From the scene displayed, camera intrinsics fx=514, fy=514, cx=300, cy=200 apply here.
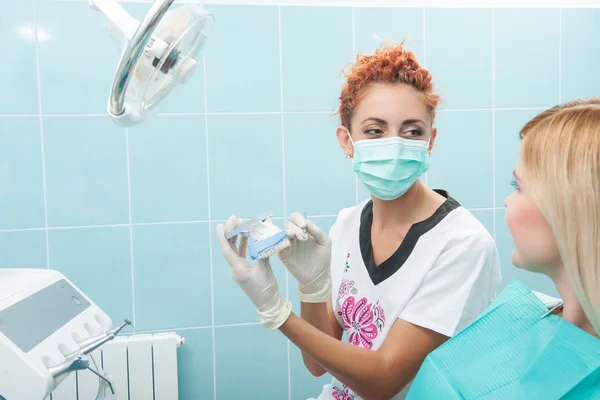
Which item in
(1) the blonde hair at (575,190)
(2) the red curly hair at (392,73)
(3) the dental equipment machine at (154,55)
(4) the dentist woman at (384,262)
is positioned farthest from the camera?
(2) the red curly hair at (392,73)

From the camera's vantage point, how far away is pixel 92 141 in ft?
5.92

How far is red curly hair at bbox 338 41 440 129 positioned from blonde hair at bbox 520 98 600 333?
0.48 metres

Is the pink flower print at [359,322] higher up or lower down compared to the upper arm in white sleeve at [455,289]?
lower down

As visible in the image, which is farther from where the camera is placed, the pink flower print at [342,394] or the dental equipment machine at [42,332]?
the pink flower print at [342,394]

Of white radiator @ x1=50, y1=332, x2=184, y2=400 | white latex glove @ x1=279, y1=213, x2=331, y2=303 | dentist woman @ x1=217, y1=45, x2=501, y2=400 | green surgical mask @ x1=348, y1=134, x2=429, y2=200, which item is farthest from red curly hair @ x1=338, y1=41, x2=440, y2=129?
white radiator @ x1=50, y1=332, x2=184, y2=400

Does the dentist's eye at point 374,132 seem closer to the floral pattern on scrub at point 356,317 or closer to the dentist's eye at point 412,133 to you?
the dentist's eye at point 412,133

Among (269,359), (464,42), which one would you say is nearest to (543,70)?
(464,42)

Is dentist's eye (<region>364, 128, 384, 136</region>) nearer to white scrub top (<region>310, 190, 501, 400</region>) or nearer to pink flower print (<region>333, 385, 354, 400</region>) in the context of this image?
white scrub top (<region>310, 190, 501, 400</region>)

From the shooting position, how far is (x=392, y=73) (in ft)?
4.03

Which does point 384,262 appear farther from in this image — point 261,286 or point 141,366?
point 141,366

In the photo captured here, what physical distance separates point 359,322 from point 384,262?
167 millimetres

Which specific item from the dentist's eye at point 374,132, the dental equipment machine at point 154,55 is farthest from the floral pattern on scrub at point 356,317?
the dental equipment machine at point 154,55

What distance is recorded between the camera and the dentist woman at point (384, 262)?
1095mm

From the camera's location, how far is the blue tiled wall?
5.85 ft
